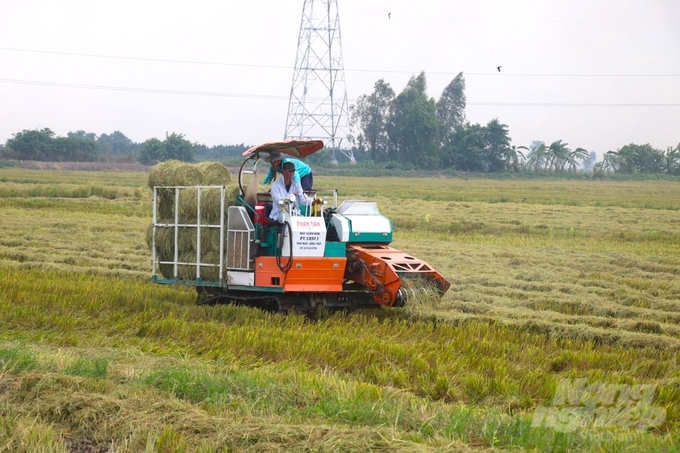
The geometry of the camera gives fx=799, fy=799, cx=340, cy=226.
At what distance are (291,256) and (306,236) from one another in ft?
1.08

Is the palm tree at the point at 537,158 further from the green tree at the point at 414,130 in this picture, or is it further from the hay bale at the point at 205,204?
the hay bale at the point at 205,204

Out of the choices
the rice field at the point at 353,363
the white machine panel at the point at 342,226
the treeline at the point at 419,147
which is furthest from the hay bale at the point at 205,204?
the treeline at the point at 419,147

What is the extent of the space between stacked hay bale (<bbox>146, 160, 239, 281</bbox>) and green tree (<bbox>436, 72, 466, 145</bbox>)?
79568 mm

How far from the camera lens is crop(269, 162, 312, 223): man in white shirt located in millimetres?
10413

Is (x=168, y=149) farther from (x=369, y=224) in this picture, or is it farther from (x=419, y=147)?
(x=369, y=224)

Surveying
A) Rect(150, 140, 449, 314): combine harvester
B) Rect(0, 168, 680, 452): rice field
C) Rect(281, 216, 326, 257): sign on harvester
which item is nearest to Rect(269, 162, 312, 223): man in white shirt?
Rect(150, 140, 449, 314): combine harvester

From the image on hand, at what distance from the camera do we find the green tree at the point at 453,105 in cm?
8975

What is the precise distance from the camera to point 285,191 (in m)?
10.5

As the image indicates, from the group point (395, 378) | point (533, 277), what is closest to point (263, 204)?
point (395, 378)

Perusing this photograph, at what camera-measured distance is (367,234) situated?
426 inches

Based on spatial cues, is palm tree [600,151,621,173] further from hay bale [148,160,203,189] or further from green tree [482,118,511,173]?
hay bale [148,160,203,189]

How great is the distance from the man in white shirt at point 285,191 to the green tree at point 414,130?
68.0 metres

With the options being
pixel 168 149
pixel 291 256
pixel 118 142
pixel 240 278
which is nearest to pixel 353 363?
pixel 291 256

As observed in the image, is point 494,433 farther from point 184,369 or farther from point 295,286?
point 295,286
